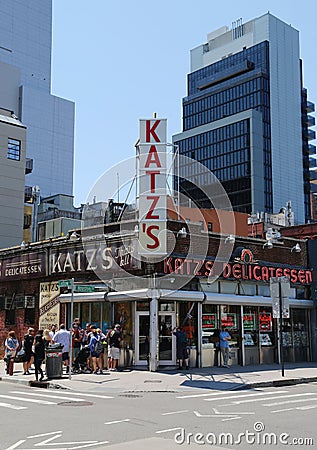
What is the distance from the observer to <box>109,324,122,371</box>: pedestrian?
22250mm

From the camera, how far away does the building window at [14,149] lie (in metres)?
47.5

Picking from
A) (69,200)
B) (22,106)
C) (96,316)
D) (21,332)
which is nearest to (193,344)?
(96,316)

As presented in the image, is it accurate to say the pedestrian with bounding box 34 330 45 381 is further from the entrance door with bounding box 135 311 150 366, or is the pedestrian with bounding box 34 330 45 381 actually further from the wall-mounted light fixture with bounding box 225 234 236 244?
the wall-mounted light fixture with bounding box 225 234 236 244

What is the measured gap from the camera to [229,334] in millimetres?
Answer: 25016

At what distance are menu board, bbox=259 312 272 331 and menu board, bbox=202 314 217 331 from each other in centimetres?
280

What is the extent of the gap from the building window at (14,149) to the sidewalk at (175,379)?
1058 inches

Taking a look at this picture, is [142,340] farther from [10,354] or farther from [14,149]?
[14,149]

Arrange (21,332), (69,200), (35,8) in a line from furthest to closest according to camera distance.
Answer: (35,8)
(69,200)
(21,332)

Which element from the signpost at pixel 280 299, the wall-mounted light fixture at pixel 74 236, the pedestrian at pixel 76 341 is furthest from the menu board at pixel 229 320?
the wall-mounted light fixture at pixel 74 236

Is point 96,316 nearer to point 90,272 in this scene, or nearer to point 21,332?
point 90,272

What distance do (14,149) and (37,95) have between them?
54489 millimetres

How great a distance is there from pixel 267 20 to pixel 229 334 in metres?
109

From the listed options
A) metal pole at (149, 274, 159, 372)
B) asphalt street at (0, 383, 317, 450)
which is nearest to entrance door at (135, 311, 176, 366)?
metal pole at (149, 274, 159, 372)

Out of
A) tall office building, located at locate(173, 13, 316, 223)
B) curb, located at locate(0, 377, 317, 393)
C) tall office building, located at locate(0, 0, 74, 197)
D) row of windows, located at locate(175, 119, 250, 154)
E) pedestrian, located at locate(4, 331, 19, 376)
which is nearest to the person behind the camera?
curb, located at locate(0, 377, 317, 393)
